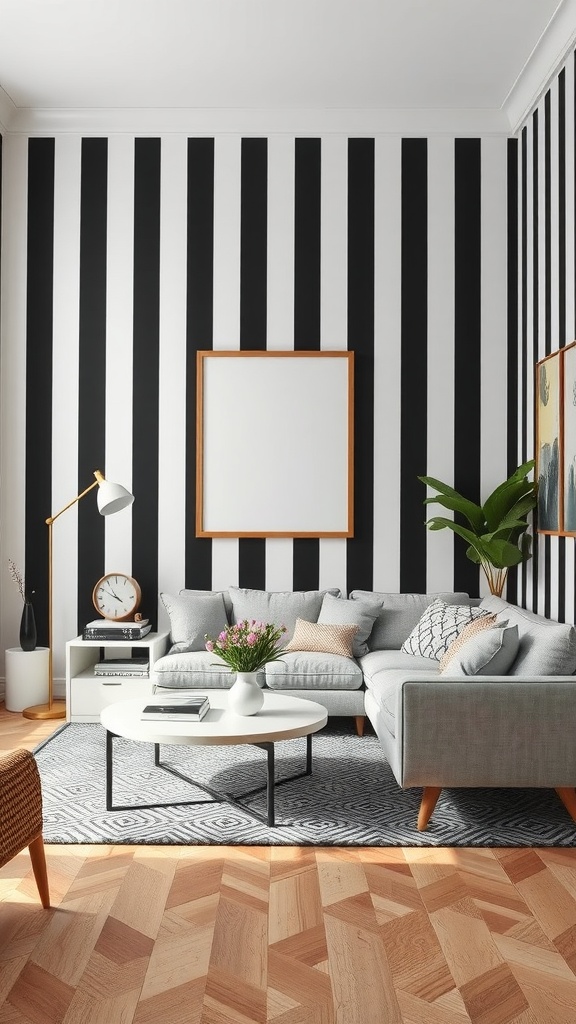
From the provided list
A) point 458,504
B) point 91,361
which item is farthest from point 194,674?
point 91,361

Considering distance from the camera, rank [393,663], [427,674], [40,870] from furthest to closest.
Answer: [393,663] → [427,674] → [40,870]

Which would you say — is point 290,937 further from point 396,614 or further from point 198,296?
point 198,296

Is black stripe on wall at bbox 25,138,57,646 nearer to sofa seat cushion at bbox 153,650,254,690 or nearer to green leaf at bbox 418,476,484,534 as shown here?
sofa seat cushion at bbox 153,650,254,690

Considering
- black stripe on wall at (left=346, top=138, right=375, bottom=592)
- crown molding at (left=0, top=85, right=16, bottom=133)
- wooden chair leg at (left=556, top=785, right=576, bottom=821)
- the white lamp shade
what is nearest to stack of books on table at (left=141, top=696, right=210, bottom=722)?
wooden chair leg at (left=556, top=785, right=576, bottom=821)

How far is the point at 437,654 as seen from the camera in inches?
174

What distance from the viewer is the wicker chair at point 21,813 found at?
2342 mm

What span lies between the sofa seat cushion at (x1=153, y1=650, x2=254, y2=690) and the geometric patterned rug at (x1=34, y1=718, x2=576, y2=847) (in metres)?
0.37

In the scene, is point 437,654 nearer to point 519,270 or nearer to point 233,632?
point 233,632

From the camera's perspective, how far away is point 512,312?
17.8 feet

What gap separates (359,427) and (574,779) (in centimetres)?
283

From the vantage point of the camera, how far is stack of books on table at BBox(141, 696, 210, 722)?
133 inches

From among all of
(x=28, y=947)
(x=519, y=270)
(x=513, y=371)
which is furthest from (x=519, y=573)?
(x=28, y=947)

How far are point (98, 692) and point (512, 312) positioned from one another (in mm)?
3474

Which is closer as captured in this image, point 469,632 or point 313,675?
point 469,632
